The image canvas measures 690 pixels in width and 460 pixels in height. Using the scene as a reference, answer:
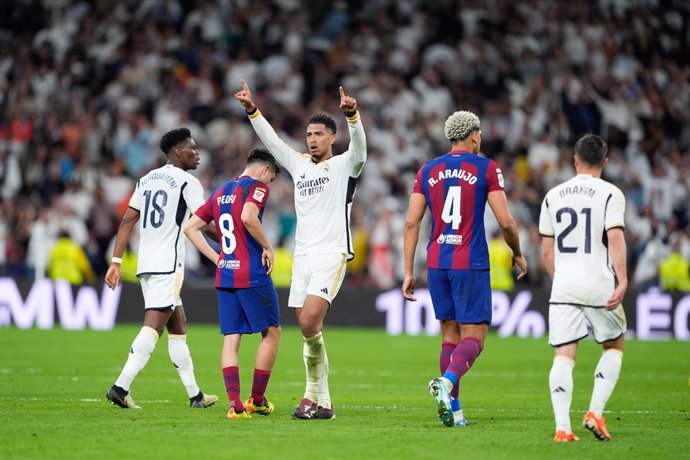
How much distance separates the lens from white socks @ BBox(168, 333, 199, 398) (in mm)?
11648

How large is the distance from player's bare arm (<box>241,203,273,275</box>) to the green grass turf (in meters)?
1.36

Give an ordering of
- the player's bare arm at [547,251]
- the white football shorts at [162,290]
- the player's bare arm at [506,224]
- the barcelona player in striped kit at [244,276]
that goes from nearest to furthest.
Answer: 1. the player's bare arm at [547,251]
2. the player's bare arm at [506,224]
3. the barcelona player in striped kit at [244,276]
4. the white football shorts at [162,290]

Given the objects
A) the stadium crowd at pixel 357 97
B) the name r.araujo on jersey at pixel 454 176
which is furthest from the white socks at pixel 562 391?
the stadium crowd at pixel 357 97

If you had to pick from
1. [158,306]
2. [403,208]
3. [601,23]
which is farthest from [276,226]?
[158,306]

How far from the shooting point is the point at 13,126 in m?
27.9

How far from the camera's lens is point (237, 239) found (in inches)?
430

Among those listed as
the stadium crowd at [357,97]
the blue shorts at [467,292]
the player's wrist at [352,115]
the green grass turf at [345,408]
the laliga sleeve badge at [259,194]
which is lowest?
the green grass turf at [345,408]

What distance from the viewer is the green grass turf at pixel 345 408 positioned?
8586 millimetres

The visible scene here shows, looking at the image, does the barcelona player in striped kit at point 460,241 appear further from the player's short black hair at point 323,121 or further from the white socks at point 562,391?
the white socks at point 562,391

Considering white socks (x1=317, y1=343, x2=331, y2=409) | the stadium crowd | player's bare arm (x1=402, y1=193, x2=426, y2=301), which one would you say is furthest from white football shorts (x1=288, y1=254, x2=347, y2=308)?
the stadium crowd

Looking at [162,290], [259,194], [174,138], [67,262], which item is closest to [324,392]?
[259,194]

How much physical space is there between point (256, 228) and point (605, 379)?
3256 millimetres

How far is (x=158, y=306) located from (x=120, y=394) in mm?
886

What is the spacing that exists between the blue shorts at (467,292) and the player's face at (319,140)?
4.98 ft
